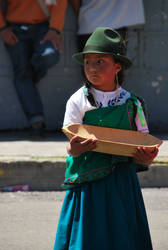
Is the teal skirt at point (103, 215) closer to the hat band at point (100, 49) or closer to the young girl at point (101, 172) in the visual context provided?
the young girl at point (101, 172)

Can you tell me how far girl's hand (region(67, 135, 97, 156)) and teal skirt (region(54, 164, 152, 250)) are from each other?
27 centimetres

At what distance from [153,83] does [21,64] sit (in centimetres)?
160

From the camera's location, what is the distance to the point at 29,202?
4.23m

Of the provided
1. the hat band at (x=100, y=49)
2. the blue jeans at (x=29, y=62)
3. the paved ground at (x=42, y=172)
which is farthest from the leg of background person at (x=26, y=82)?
the hat band at (x=100, y=49)

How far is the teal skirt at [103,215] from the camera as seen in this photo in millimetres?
2646

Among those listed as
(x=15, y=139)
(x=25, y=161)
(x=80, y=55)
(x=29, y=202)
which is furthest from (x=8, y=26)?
Result: (x=80, y=55)

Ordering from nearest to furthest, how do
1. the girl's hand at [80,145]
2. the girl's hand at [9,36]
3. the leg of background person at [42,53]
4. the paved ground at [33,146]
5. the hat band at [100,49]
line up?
the girl's hand at [80,145] < the hat band at [100,49] < the paved ground at [33,146] < the leg of background person at [42,53] < the girl's hand at [9,36]

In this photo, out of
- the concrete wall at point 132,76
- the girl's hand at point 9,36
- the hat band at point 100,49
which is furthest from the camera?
the concrete wall at point 132,76

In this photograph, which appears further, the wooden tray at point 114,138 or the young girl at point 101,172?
the young girl at point 101,172

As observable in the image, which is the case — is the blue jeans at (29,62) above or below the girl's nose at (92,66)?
below

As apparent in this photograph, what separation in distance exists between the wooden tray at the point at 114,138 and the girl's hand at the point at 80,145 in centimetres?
2

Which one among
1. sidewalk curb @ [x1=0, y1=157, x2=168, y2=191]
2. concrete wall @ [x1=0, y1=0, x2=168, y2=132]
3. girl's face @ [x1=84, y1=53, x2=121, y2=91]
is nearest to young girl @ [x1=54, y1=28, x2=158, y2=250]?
girl's face @ [x1=84, y1=53, x2=121, y2=91]

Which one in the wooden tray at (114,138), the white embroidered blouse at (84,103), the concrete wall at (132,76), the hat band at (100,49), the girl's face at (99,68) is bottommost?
the concrete wall at (132,76)

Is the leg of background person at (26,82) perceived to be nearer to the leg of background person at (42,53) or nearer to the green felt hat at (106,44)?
the leg of background person at (42,53)
